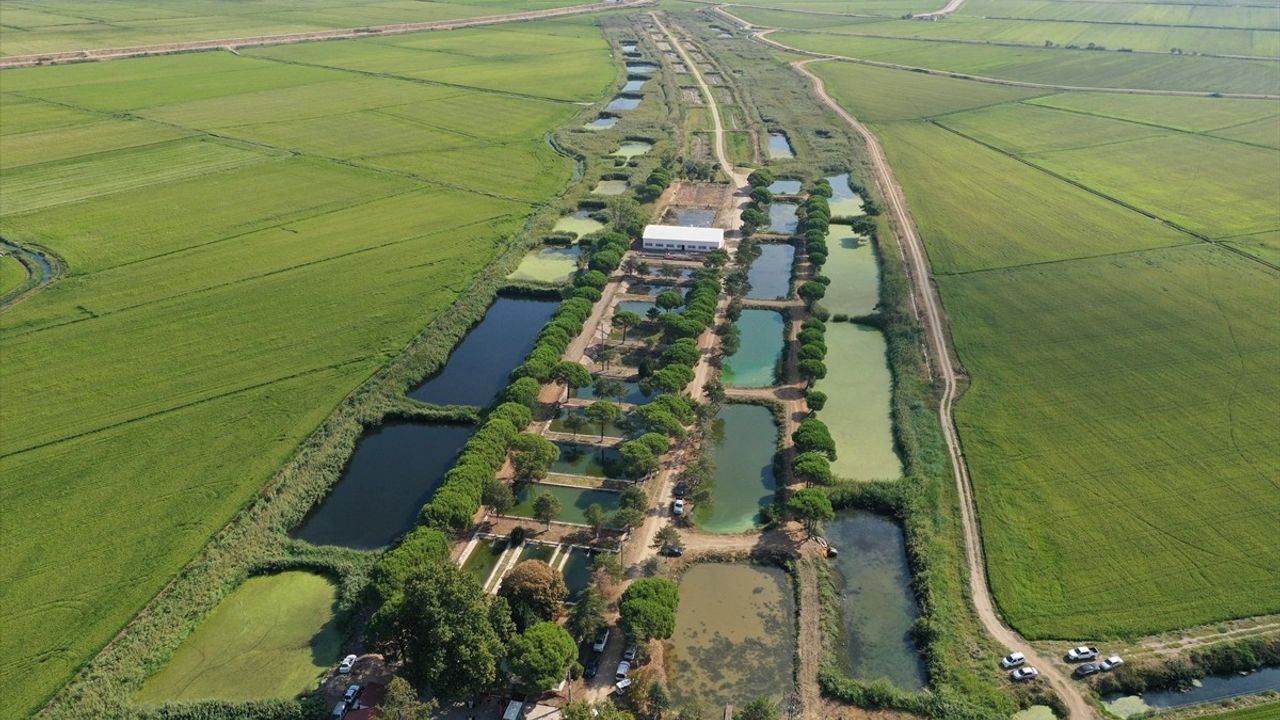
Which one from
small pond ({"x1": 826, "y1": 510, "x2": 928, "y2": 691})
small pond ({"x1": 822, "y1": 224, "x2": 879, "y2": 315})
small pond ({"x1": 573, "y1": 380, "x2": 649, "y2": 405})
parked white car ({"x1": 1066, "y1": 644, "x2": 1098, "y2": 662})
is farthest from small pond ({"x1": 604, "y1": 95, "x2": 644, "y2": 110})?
parked white car ({"x1": 1066, "y1": 644, "x2": 1098, "y2": 662})

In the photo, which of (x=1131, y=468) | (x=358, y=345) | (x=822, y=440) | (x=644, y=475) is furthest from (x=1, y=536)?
(x=1131, y=468)

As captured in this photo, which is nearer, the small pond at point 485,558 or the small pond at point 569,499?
the small pond at point 485,558

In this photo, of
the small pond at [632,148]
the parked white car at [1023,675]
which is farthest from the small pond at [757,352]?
the small pond at [632,148]

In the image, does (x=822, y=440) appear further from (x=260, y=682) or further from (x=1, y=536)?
(x=1, y=536)

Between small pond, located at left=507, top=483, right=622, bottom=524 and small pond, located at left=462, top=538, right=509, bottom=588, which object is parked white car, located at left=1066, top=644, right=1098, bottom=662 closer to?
small pond, located at left=507, top=483, right=622, bottom=524

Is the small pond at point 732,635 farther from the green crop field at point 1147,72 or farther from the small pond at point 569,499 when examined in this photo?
the green crop field at point 1147,72

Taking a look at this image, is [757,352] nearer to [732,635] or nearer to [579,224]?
[732,635]
